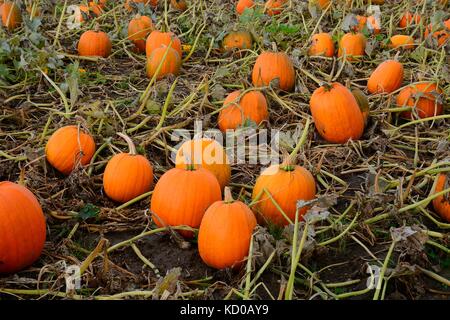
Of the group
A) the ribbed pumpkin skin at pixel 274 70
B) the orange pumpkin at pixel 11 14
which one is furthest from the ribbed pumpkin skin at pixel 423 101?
the orange pumpkin at pixel 11 14

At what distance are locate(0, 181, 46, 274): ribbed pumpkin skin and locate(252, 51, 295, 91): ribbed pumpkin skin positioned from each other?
2.14m

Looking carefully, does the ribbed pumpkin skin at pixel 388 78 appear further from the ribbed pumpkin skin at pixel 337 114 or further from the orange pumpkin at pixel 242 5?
the orange pumpkin at pixel 242 5

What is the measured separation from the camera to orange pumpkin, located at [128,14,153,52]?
5551 mm

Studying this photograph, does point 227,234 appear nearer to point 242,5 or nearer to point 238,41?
point 238,41

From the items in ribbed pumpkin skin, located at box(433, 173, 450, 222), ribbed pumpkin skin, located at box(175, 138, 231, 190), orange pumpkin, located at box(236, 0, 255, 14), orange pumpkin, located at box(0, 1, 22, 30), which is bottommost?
ribbed pumpkin skin, located at box(433, 173, 450, 222)

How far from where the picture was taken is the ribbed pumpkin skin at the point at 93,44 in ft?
17.5

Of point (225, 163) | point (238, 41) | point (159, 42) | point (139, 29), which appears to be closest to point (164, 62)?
point (159, 42)

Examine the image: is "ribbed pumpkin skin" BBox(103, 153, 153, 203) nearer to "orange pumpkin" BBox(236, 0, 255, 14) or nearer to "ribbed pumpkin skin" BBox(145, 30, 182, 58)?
"ribbed pumpkin skin" BBox(145, 30, 182, 58)

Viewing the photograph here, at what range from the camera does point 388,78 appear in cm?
443

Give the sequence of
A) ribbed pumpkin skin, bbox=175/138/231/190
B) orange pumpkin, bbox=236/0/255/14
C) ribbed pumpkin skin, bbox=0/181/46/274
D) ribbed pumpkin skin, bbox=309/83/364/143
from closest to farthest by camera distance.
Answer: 1. ribbed pumpkin skin, bbox=0/181/46/274
2. ribbed pumpkin skin, bbox=175/138/231/190
3. ribbed pumpkin skin, bbox=309/83/364/143
4. orange pumpkin, bbox=236/0/255/14

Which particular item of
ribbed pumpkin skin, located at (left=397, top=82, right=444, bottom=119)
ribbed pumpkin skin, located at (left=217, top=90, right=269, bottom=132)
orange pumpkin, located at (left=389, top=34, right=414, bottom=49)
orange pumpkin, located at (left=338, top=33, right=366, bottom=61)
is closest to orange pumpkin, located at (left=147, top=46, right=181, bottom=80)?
ribbed pumpkin skin, located at (left=217, top=90, right=269, bottom=132)

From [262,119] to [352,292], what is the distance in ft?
5.50

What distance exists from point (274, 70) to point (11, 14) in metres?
2.53

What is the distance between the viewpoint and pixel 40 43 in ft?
16.4
